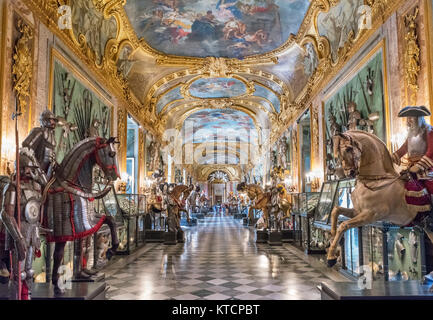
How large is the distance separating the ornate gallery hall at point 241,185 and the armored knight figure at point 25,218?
0.02 metres

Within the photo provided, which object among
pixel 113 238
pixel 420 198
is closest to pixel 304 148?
pixel 420 198

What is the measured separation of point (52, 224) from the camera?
4184 millimetres

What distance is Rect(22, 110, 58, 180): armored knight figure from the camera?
14.1ft

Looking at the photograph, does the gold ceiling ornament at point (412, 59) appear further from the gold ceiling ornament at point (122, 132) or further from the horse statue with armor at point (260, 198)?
the gold ceiling ornament at point (122, 132)

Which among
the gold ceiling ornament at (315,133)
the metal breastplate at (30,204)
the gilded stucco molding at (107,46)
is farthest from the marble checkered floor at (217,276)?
the gilded stucco molding at (107,46)

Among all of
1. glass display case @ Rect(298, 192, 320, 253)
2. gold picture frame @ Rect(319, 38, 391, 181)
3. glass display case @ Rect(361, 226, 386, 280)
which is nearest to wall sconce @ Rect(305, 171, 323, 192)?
gold picture frame @ Rect(319, 38, 391, 181)

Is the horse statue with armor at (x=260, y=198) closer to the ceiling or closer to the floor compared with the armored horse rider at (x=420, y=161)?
closer to the floor

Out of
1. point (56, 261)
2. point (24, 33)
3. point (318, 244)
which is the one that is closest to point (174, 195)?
point (318, 244)

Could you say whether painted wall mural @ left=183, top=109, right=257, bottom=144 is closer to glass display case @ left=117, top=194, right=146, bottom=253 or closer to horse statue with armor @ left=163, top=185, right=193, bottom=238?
horse statue with armor @ left=163, top=185, right=193, bottom=238

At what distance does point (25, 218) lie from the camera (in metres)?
3.64

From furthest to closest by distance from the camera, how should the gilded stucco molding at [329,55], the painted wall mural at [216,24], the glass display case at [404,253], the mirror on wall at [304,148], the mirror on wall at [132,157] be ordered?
1. the mirror on wall at [132,157]
2. the mirror on wall at [304,148]
3. the painted wall mural at [216,24]
4. the gilded stucco molding at [329,55]
5. the glass display case at [404,253]

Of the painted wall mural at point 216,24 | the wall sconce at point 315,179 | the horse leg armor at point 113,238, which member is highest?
the painted wall mural at point 216,24

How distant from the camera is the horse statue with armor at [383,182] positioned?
4.36m

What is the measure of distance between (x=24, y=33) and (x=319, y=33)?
9281 mm
